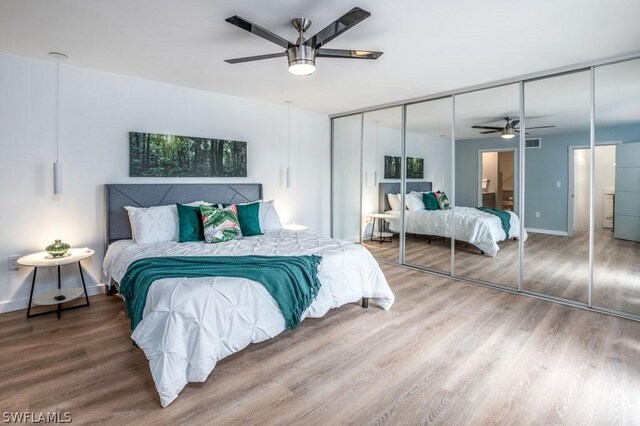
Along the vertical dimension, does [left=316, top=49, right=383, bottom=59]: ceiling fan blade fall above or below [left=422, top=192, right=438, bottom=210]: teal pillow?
above

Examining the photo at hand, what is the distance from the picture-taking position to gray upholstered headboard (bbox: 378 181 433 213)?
466cm

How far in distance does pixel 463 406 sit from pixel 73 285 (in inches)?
149

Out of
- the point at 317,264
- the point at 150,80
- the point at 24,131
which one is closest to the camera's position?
the point at 317,264

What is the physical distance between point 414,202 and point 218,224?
2.76 metres

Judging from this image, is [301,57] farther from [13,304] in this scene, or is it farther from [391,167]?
[13,304]

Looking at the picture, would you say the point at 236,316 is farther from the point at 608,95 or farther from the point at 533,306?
the point at 608,95

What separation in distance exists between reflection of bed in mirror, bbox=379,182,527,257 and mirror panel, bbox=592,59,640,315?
2.68 feet

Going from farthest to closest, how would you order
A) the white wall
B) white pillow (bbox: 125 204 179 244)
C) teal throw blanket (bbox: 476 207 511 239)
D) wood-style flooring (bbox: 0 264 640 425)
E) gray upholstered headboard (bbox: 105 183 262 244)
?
teal throw blanket (bbox: 476 207 511 239) → gray upholstered headboard (bbox: 105 183 262 244) → white pillow (bbox: 125 204 179 244) → the white wall → wood-style flooring (bbox: 0 264 640 425)

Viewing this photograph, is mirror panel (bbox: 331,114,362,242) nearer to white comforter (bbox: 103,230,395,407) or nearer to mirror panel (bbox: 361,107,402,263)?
mirror panel (bbox: 361,107,402,263)

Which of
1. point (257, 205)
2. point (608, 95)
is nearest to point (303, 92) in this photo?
point (257, 205)

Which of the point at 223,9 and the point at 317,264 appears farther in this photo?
the point at 317,264

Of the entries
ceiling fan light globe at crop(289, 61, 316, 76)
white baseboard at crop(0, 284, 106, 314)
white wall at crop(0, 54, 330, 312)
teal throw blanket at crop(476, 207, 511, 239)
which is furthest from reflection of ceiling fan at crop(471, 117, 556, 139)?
white baseboard at crop(0, 284, 106, 314)

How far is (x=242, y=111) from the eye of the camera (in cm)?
471

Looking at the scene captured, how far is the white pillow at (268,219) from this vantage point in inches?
166
